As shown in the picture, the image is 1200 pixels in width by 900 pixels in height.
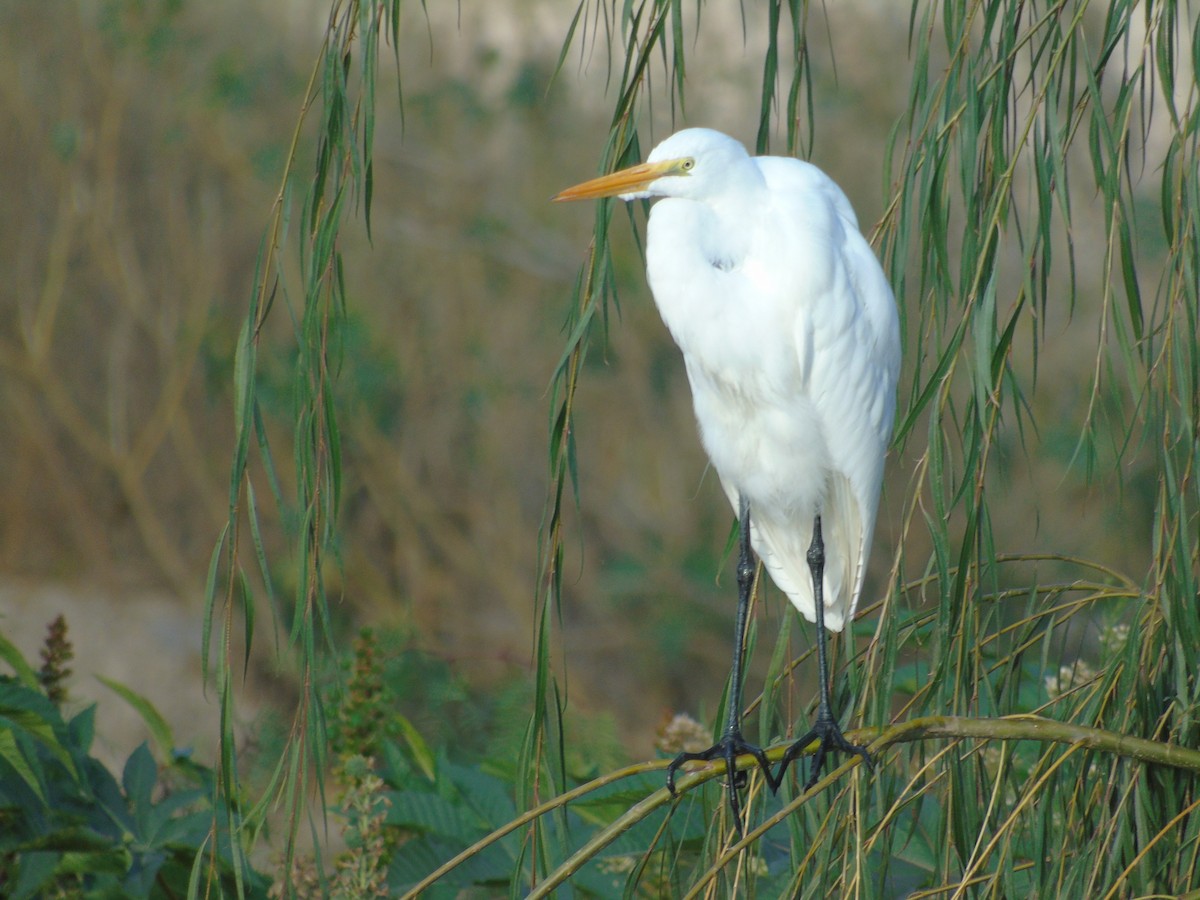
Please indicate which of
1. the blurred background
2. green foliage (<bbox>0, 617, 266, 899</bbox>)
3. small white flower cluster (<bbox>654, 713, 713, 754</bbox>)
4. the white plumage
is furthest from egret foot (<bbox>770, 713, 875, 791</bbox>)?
the blurred background

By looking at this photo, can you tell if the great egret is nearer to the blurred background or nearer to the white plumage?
the white plumage

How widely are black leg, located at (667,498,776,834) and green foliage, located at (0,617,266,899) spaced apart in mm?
718

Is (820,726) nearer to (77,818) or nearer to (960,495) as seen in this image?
(960,495)

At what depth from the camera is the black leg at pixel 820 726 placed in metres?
1.22

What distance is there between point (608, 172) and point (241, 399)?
44 cm

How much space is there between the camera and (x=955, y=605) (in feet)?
3.40

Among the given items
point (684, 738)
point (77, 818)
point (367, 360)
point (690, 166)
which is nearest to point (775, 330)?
point (690, 166)

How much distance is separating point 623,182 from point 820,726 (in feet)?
1.98

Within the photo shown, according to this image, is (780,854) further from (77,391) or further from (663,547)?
(77,391)

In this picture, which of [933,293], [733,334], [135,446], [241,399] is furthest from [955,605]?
[135,446]

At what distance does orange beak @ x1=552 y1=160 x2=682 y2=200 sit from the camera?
3.91 ft

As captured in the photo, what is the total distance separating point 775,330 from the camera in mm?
1392

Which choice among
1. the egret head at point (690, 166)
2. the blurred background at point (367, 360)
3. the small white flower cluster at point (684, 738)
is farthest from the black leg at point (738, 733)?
the blurred background at point (367, 360)

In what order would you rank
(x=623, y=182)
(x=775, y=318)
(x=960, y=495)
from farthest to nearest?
(x=775, y=318)
(x=623, y=182)
(x=960, y=495)
